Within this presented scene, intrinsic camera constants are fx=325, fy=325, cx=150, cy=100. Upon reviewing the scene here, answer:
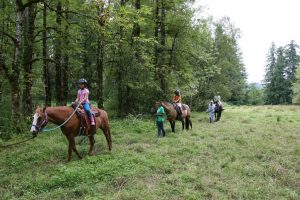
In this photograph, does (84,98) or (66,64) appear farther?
(66,64)

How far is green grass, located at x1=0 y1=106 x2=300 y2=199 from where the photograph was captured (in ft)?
25.0

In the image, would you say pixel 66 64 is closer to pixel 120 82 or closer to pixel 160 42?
pixel 120 82

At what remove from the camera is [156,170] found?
30.5 ft

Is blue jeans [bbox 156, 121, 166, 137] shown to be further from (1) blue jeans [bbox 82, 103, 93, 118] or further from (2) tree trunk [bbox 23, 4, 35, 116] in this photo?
(2) tree trunk [bbox 23, 4, 35, 116]

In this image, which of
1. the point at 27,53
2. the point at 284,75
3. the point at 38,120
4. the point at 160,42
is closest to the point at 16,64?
the point at 27,53

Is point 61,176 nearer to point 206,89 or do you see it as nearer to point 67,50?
point 67,50

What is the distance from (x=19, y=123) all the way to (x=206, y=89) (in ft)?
69.9

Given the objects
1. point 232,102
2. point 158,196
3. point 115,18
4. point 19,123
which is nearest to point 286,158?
point 158,196

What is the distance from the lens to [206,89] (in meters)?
31.7

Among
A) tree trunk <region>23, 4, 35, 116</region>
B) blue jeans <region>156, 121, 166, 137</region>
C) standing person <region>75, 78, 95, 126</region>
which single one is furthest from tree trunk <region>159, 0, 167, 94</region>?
standing person <region>75, 78, 95, 126</region>

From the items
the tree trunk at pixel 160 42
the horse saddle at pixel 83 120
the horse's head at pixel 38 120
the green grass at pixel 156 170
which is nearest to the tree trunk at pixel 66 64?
the horse saddle at pixel 83 120

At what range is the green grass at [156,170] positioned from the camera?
7.63 metres

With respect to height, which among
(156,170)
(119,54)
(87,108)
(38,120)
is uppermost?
(119,54)

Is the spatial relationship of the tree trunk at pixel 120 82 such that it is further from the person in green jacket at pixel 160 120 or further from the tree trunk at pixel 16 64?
the tree trunk at pixel 16 64
